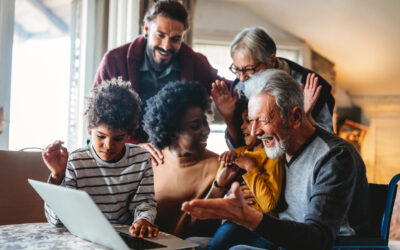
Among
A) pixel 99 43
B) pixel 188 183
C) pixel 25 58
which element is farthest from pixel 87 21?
pixel 188 183

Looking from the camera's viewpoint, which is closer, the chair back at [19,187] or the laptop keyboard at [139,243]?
the laptop keyboard at [139,243]

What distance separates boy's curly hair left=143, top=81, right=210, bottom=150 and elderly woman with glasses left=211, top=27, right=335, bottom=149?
13cm

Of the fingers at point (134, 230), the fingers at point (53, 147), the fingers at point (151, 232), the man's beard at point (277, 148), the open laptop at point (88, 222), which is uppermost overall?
the man's beard at point (277, 148)

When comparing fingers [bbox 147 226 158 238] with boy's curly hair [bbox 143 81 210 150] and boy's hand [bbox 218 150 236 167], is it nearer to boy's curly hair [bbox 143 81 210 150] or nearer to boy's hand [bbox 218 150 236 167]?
boy's hand [bbox 218 150 236 167]

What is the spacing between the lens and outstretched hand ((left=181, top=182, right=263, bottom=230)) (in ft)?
3.34

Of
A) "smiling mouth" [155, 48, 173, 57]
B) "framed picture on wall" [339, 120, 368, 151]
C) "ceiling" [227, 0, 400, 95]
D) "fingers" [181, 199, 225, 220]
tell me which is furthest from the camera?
"framed picture on wall" [339, 120, 368, 151]

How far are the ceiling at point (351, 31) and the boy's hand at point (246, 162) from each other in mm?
2942

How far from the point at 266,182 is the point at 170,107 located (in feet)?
2.13

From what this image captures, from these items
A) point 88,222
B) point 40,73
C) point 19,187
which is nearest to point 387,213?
point 88,222

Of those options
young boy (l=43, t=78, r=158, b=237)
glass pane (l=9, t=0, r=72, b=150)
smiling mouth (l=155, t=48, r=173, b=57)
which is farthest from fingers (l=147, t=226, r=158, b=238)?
glass pane (l=9, t=0, r=72, b=150)

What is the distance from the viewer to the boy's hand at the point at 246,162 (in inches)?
67.8

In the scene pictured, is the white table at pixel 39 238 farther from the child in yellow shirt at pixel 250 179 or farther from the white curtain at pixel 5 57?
the white curtain at pixel 5 57

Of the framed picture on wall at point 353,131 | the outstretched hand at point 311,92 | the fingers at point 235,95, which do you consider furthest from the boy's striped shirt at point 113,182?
the framed picture on wall at point 353,131

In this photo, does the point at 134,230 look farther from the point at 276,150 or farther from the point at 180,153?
the point at 180,153
